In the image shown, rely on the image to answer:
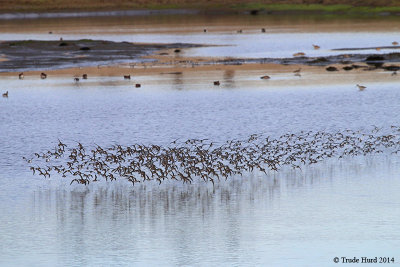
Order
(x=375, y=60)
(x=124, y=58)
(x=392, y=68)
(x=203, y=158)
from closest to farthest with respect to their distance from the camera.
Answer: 1. (x=203, y=158)
2. (x=392, y=68)
3. (x=375, y=60)
4. (x=124, y=58)

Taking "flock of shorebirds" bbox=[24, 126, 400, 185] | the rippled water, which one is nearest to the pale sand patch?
the rippled water

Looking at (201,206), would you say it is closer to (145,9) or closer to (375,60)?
(375,60)

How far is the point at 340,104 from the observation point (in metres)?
30.8

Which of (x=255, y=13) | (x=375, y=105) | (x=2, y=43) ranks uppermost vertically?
(x=255, y=13)

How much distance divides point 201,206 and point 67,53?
149ft

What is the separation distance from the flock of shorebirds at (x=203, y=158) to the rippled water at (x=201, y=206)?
1.40ft

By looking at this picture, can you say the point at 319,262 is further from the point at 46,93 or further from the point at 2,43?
the point at 2,43

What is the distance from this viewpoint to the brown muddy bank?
51781mm

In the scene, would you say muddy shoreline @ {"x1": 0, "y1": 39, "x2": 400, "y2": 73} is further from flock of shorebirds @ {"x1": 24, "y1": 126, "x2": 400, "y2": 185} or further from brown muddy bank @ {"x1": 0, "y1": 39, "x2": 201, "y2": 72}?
flock of shorebirds @ {"x1": 24, "y1": 126, "x2": 400, "y2": 185}

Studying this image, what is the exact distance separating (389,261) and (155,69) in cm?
3618

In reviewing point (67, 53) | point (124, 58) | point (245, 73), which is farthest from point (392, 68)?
point (67, 53)

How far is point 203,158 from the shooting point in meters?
19.0

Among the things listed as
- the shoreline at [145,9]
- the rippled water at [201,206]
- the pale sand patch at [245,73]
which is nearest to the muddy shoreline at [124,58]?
the pale sand patch at [245,73]

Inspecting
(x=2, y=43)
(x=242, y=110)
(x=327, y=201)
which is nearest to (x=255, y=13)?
(x=2, y=43)
